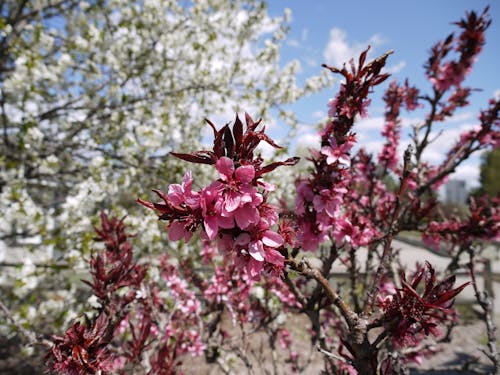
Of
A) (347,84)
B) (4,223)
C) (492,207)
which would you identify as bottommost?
(4,223)

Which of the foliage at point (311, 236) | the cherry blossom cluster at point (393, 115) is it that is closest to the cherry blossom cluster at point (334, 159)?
the foliage at point (311, 236)

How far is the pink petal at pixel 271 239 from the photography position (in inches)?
39.9

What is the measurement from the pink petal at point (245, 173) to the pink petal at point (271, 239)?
7.7 inches

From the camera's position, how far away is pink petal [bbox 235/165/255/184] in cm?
94

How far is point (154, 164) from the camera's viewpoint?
4875mm

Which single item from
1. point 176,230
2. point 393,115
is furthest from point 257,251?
point 393,115

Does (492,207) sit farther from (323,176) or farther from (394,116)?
(323,176)

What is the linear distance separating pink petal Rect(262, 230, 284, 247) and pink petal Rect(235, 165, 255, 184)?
197 millimetres

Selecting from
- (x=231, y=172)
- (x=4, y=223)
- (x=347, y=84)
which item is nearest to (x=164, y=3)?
(x=4, y=223)

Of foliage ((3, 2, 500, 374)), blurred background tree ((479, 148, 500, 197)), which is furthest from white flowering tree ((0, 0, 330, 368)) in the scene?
blurred background tree ((479, 148, 500, 197))

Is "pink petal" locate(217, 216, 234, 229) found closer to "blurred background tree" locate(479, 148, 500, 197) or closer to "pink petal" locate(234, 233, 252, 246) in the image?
"pink petal" locate(234, 233, 252, 246)

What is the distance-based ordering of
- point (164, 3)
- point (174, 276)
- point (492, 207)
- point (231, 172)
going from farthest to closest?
Answer: point (164, 3) → point (174, 276) → point (492, 207) → point (231, 172)

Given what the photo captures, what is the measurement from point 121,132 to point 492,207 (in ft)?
16.3

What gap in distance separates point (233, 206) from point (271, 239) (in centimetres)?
20
